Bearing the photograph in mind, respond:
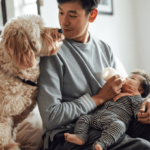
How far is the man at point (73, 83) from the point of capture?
3.41 feet

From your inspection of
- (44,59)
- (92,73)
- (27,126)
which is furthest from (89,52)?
(27,126)

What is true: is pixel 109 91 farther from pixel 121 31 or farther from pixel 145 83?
pixel 121 31

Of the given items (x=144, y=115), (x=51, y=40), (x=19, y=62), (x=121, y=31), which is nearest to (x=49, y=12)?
(x=51, y=40)

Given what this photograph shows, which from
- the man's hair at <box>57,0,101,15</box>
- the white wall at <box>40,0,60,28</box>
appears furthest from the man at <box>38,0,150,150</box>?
the white wall at <box>40,0,60,28</box>

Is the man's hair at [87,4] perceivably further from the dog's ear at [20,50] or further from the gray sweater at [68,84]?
the dog's ear at [20,50]

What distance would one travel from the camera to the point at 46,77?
1085mm

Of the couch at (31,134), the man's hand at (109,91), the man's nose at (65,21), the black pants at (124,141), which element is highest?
the man's nose at (65,21)

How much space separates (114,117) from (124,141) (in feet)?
0.45

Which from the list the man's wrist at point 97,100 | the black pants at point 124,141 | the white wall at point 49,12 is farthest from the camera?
the white wall at point 49,12

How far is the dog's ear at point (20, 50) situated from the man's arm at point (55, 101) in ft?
0.37

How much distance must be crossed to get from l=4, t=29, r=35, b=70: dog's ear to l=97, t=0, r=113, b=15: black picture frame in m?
1.62

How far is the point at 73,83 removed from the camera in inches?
44.8

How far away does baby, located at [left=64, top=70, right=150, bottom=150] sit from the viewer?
0.92 meters

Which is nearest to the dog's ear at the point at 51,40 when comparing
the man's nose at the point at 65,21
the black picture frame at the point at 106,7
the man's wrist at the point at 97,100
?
the man's nose at the point at 65,21
